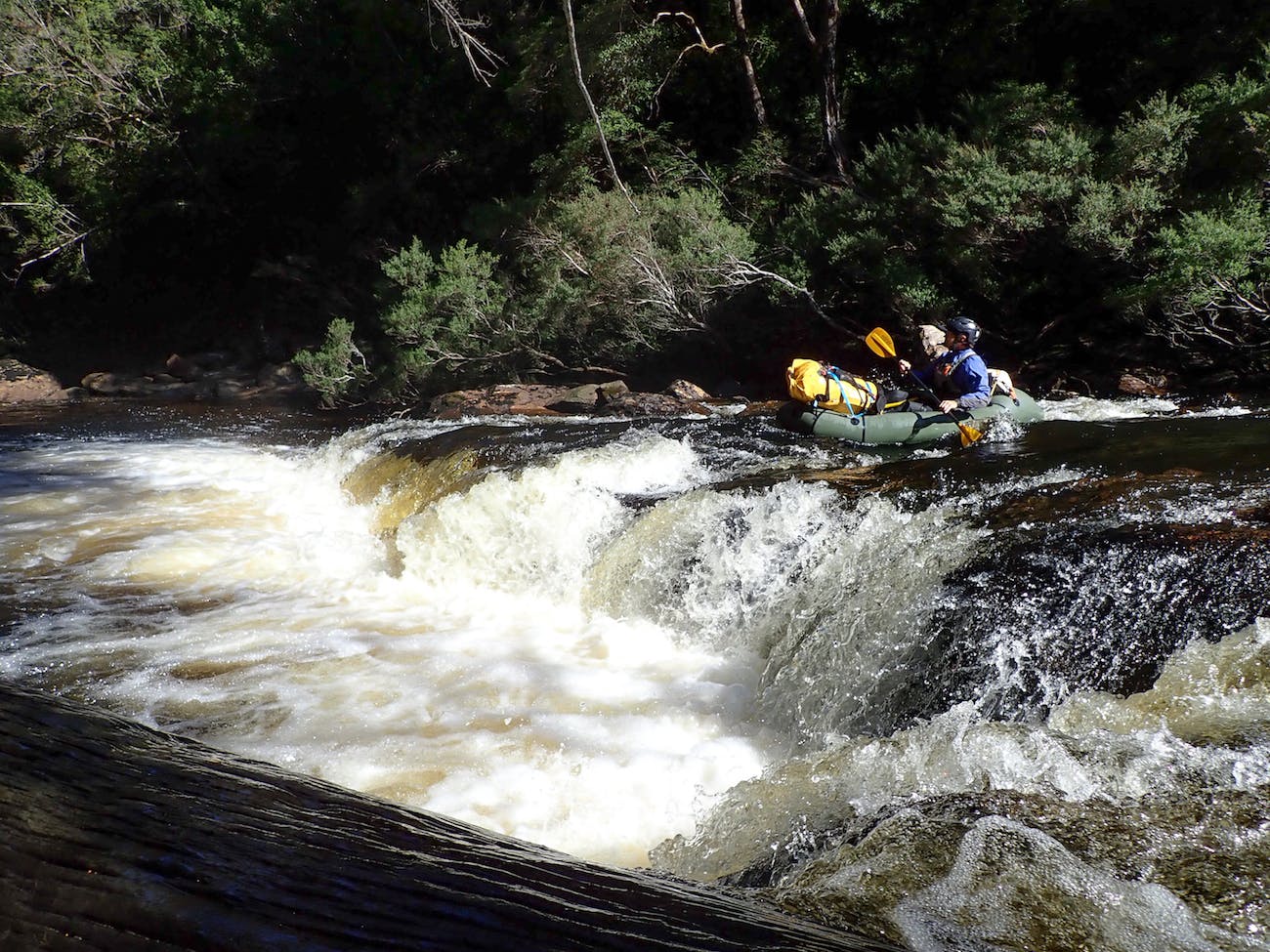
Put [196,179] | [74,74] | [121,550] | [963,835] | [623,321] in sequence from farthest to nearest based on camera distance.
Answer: [196,179] < [74,74] < [623,321] < [121,550] < [963,835]

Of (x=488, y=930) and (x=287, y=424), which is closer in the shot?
(x=488, y=930)

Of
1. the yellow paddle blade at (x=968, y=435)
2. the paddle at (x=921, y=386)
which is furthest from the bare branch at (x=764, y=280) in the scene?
the yellow paddle blade at (x=968, y=435)

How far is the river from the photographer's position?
2076mm

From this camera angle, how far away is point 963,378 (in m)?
7.19

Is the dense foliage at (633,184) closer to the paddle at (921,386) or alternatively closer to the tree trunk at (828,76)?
the tree trunk at (828,76)

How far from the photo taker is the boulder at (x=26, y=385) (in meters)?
17.2

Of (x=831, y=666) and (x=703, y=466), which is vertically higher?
(x=703, y=466)

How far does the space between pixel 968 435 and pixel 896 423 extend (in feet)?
1.97

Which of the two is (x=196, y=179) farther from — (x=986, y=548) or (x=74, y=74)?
(x=986, y=548)

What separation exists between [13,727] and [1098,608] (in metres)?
3.49

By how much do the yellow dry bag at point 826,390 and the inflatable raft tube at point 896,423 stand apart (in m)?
0.08

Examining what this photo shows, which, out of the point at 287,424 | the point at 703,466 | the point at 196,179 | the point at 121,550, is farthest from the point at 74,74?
the point at 703,466

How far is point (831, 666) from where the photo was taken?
401 cm

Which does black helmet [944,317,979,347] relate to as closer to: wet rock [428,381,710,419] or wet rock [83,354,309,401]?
wet rock [428,381,710,419]
